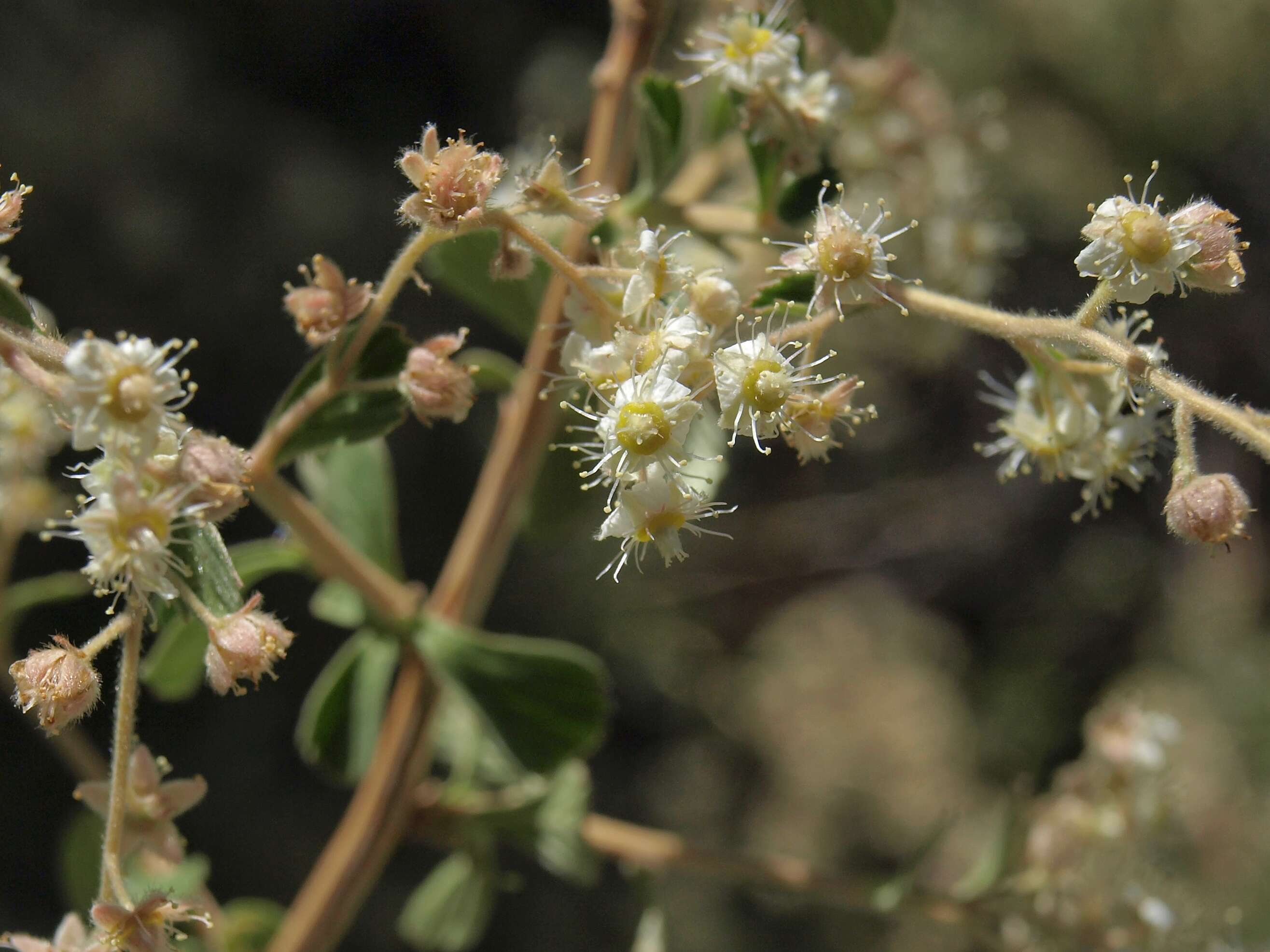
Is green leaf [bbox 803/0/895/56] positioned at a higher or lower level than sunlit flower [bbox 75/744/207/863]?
higher

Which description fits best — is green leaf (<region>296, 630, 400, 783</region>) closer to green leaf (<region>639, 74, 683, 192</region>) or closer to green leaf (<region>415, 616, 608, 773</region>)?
green leaf (<region>415, 616, 608, 773</region>)

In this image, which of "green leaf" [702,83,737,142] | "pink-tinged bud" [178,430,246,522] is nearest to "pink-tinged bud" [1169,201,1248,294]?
"green leaf" [702,83,737,142]

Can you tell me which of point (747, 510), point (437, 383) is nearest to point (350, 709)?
point (437, 383)

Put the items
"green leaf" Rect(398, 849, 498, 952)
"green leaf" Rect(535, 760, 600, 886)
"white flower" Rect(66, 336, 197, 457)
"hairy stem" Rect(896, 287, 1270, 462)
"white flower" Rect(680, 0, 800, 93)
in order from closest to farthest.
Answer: "white flower" Rect(66, 336, 197, 457) < "hairy stem" Rect(896, 287, 1270, 462) < "white flower" Rect(680, 0, 800, 93) < "green leaf" Rect(535, 760, 600, 886) < "green leaf" Rect(398, 849, 498, 952)

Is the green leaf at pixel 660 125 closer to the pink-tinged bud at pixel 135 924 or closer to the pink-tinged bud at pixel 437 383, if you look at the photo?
the pink-tinged bud at pixel 437 383

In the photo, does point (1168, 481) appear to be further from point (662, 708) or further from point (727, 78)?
point (662, 708)

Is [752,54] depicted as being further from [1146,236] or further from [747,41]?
[1146,236]
